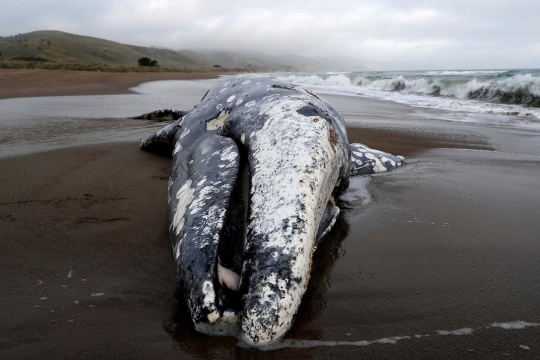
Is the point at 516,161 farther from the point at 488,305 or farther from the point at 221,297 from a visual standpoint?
the point at 221,297

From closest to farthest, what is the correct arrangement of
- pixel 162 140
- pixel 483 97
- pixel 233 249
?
pixel 233 249 → pixel 162 140 → pixel 483 97

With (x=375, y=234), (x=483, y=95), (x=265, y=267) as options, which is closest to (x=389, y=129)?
(x=375, y=234)

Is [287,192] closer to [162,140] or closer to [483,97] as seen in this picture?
[162,140]

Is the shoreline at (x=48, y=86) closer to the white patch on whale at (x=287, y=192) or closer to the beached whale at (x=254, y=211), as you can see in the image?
the beached whale at (x=254, y=211)

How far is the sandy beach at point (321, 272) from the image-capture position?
1.67 meters

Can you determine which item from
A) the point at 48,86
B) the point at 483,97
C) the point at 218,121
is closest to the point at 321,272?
the point at 218,121

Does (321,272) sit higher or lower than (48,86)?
lower

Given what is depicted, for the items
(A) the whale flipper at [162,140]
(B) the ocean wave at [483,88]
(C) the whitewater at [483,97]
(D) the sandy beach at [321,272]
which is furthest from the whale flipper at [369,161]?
(B) the ocean wave at [483,88]

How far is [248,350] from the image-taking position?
1603mm

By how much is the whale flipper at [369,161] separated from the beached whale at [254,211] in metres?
1.39

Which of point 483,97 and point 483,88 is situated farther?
point 483,88

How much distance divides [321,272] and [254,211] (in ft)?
1.95

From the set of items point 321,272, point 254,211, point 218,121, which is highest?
point 218,121

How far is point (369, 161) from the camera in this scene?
445cm
